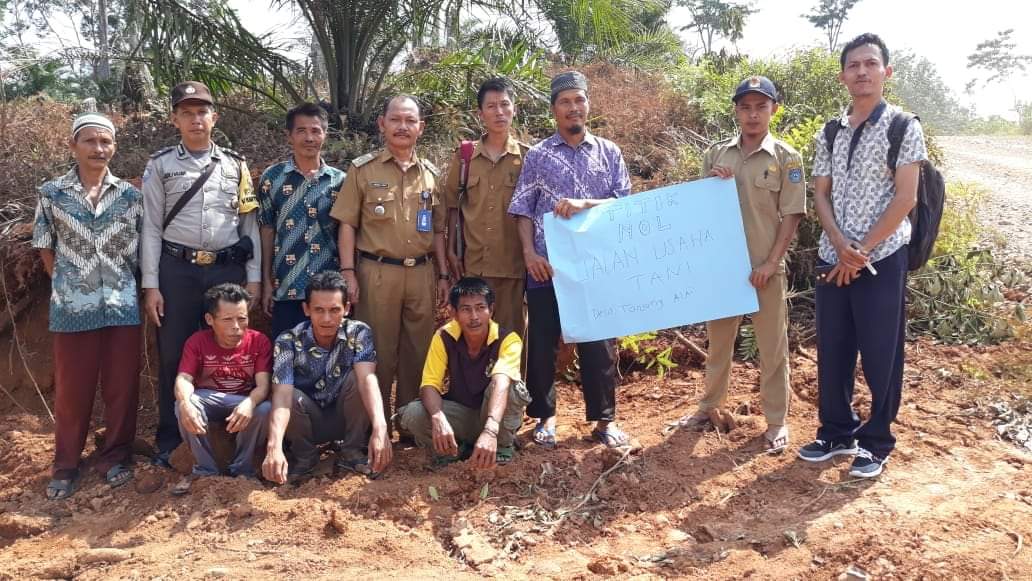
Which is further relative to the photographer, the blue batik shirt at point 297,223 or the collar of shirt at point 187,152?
the blue batik shirt at point 297,223

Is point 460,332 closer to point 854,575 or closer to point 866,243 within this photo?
point 866,243

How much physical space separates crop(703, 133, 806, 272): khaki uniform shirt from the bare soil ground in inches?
42.0

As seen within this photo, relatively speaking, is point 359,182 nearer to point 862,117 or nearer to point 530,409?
point 530,409

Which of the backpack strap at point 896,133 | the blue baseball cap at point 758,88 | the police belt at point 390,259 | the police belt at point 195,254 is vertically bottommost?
the police belt at point 390,259

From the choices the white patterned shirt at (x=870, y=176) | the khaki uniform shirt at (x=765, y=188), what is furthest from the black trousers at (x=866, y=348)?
the khaki uniform shirt at (x=765, y=188)

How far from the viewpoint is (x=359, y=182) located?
394 centimetres

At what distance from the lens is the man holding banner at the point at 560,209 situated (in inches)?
147

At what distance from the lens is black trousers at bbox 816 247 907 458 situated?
10.8 feet

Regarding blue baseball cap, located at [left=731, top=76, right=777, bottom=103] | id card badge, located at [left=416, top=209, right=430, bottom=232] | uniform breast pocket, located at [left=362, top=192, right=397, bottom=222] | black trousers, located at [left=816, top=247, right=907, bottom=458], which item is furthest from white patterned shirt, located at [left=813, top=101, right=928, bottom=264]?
uniform breast pocket, located at [left=362, top=192, right=397, bottom=222]

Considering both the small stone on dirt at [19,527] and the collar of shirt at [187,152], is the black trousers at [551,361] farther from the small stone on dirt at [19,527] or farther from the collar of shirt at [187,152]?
the small stone on dirt at [19,527]

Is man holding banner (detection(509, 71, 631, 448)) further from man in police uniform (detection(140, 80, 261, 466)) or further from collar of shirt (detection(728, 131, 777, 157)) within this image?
man in police uniform (detection(140, 80, 261, 466))

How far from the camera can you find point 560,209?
3.71 metres

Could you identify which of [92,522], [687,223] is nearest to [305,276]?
[92,522]

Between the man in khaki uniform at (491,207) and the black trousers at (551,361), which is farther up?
the man in khaki uniform at (491,207)
